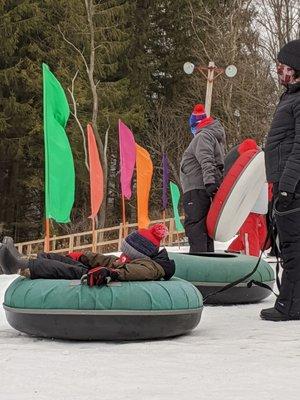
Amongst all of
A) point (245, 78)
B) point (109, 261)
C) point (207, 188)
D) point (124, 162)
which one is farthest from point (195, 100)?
point (109, 261)

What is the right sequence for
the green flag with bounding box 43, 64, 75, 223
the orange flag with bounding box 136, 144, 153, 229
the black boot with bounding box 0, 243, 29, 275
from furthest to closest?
the orange flag with bounding box 136, 144, 153, 229 < the green flag with bounding box 43, 64, 75, 223 < the black boot with bounding box 0, 243, 29, 275

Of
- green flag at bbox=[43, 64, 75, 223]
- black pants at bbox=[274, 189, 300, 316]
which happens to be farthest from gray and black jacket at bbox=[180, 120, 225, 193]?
green flag at bbox=[43, 64, 75, 223]

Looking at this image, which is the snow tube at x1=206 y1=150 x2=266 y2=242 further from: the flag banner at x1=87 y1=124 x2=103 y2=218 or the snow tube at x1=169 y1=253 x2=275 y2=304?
the flag banner at x1=87 y1=124 x2=103 y2=218

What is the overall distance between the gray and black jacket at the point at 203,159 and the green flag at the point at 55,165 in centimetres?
246

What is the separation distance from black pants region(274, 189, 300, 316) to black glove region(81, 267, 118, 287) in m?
1.20

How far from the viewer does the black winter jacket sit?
4738 mm

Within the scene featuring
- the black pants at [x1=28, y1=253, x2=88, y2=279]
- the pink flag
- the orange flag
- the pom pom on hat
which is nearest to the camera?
the black pants at [x1=28, y1=253, x2=88, y2=279]

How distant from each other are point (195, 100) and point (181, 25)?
3272mm

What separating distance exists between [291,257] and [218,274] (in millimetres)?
962

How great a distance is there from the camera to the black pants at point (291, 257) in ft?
15.9

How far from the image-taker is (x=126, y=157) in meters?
13.3

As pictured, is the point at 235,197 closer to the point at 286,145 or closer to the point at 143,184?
the point at 286,145

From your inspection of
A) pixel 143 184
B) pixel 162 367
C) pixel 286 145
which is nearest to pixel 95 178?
pixel 143 184

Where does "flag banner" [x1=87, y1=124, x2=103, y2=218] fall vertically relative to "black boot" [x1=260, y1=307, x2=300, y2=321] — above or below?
above
